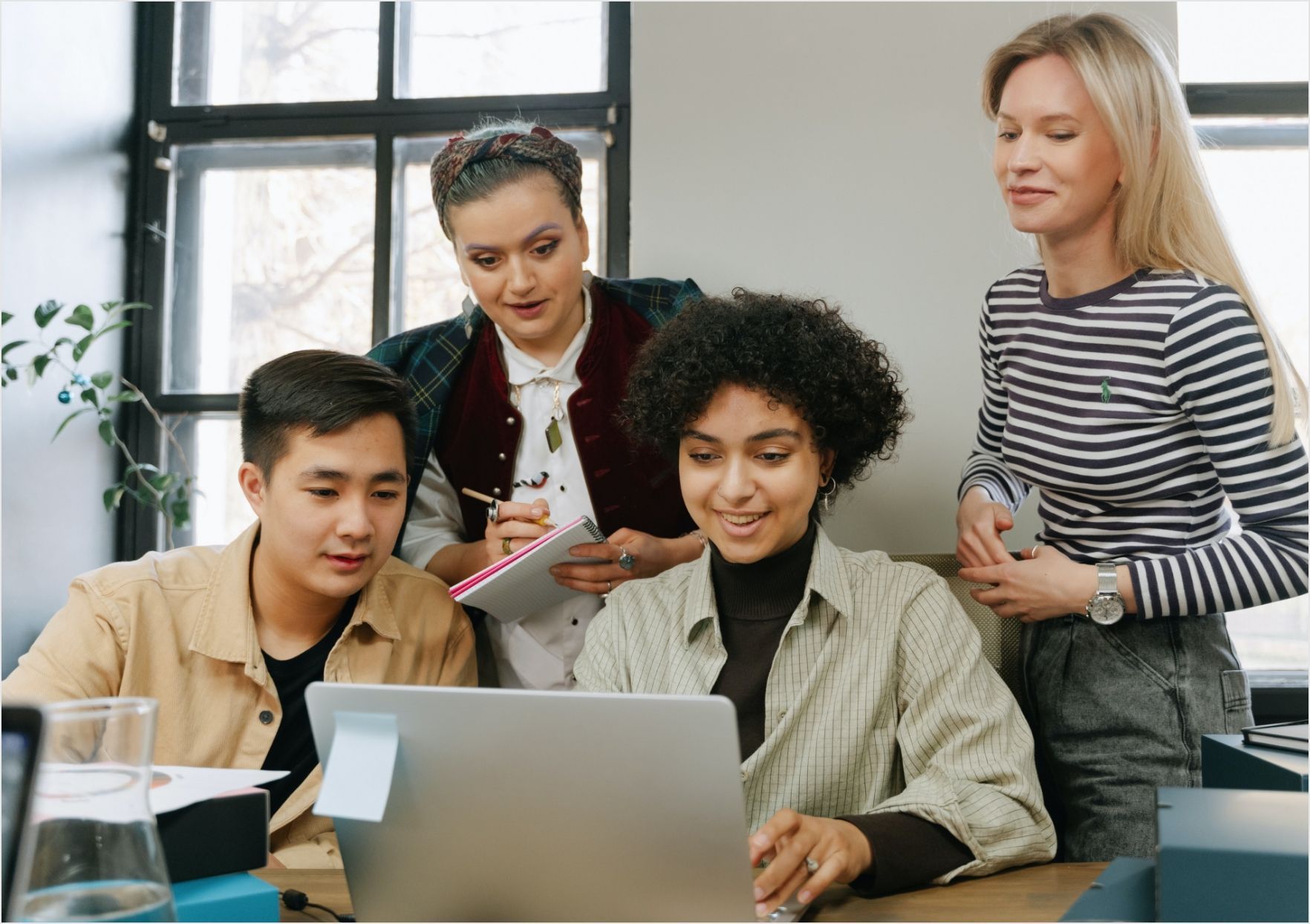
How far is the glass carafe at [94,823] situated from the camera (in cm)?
75

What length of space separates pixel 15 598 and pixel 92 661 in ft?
3.77

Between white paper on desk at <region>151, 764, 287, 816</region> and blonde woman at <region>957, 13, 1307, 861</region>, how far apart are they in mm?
1026

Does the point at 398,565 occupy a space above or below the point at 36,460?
below

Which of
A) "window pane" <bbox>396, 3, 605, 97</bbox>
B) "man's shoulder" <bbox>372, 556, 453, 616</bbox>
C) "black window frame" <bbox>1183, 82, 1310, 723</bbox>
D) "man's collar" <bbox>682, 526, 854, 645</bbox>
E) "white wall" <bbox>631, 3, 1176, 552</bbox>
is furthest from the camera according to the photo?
"window pane" <bbox>396, 3, 605, 97</bbox>

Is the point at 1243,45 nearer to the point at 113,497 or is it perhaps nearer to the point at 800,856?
the point at 800,856

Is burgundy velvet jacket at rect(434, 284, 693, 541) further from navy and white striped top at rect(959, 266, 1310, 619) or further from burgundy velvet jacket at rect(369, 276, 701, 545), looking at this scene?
navy and white striped top at rect(959, 266, 1310, 619)

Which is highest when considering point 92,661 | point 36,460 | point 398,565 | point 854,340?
point 854,340

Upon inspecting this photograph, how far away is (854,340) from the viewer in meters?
1.59

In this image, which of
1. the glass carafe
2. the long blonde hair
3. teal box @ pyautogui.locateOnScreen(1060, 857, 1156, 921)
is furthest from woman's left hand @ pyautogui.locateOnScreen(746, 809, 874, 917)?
the long blonde hair

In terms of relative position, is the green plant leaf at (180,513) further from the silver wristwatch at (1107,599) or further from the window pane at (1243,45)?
the window pane at (1243,45)

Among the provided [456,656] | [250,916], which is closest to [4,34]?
[456,656]

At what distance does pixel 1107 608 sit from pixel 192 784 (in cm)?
115

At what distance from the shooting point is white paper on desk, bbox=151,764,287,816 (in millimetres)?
957

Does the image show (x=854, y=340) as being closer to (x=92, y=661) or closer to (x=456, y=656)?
(x=456, y=656)
